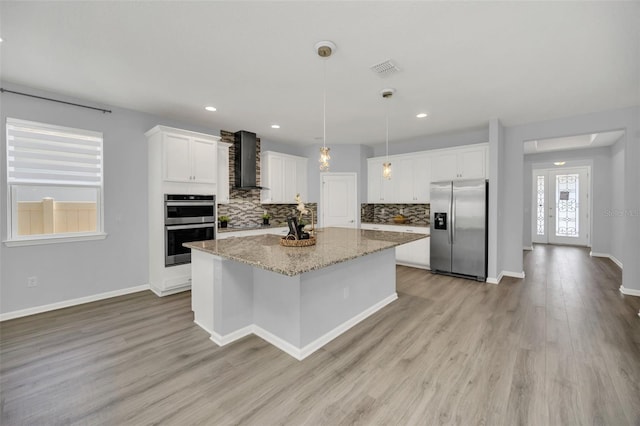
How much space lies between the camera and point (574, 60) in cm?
255

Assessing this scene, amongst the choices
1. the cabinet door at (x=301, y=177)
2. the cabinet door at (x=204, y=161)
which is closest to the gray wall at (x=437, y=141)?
the cabinet door at (x=301, y=177)

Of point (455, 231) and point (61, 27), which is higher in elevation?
point (61, 27)

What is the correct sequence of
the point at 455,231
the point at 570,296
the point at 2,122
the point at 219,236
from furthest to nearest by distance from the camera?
1. the point at 455,231
2. the point at 219,236
3. the point at 570,296
4. the point at 2,122

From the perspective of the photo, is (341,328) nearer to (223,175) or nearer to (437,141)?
(223,175)

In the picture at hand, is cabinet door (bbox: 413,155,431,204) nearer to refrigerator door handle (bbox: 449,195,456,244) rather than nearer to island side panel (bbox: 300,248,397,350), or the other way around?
refrigerator door handle (bbox: 449,195,456,244)

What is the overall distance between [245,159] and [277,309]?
10.8 ft

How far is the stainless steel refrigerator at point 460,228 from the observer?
4.57 metres

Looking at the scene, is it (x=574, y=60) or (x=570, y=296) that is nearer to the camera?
(x=574, y=60)

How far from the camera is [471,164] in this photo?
16.2ft

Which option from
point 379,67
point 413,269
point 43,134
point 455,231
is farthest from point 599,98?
point 43,134

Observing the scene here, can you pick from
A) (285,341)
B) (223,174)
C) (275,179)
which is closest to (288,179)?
(275,179)

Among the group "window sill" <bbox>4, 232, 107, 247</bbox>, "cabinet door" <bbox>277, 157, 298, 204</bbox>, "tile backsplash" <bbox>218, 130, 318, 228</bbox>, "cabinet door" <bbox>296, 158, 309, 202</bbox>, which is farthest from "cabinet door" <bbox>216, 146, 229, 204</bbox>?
"window sill" <bbox>4, 232, 107, 247</bbox>

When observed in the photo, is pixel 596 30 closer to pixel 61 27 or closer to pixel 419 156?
pixel 419 156

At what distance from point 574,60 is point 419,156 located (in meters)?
3.05
